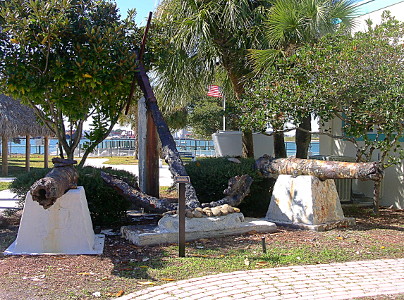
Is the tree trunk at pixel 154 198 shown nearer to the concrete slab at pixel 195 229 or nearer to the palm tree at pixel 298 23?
the concrete slab at pixel 195 229

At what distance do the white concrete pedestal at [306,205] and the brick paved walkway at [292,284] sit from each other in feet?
7.72

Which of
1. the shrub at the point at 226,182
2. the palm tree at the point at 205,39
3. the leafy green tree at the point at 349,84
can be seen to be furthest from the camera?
the palm tree at the point at 205,39

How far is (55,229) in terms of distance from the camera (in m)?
6.40

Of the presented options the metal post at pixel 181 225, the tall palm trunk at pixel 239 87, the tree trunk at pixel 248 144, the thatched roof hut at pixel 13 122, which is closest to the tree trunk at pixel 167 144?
the metal post at pixel 181 225

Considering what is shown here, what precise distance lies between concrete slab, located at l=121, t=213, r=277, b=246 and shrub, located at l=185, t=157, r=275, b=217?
146 centimetres

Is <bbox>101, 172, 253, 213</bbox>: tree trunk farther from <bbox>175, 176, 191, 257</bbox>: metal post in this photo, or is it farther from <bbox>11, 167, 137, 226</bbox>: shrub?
<bbox>175, 176, 191, 257</bbox>: metal post

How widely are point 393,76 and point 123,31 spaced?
499cm

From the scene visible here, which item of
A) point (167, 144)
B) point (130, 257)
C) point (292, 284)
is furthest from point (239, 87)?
point (292, 284)

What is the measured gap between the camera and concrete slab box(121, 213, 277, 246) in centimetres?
696

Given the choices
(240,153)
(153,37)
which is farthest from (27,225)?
(240,153)

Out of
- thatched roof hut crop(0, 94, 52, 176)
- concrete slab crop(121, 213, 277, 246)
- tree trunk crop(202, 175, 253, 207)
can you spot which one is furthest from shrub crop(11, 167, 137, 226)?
thatched roof hut crop(0, 94, 52, 176)

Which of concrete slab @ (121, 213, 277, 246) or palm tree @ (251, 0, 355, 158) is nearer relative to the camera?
concrete slab @ (121, 213, 277, 246)

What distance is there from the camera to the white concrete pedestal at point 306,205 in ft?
26.5

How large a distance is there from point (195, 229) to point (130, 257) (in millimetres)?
1310
